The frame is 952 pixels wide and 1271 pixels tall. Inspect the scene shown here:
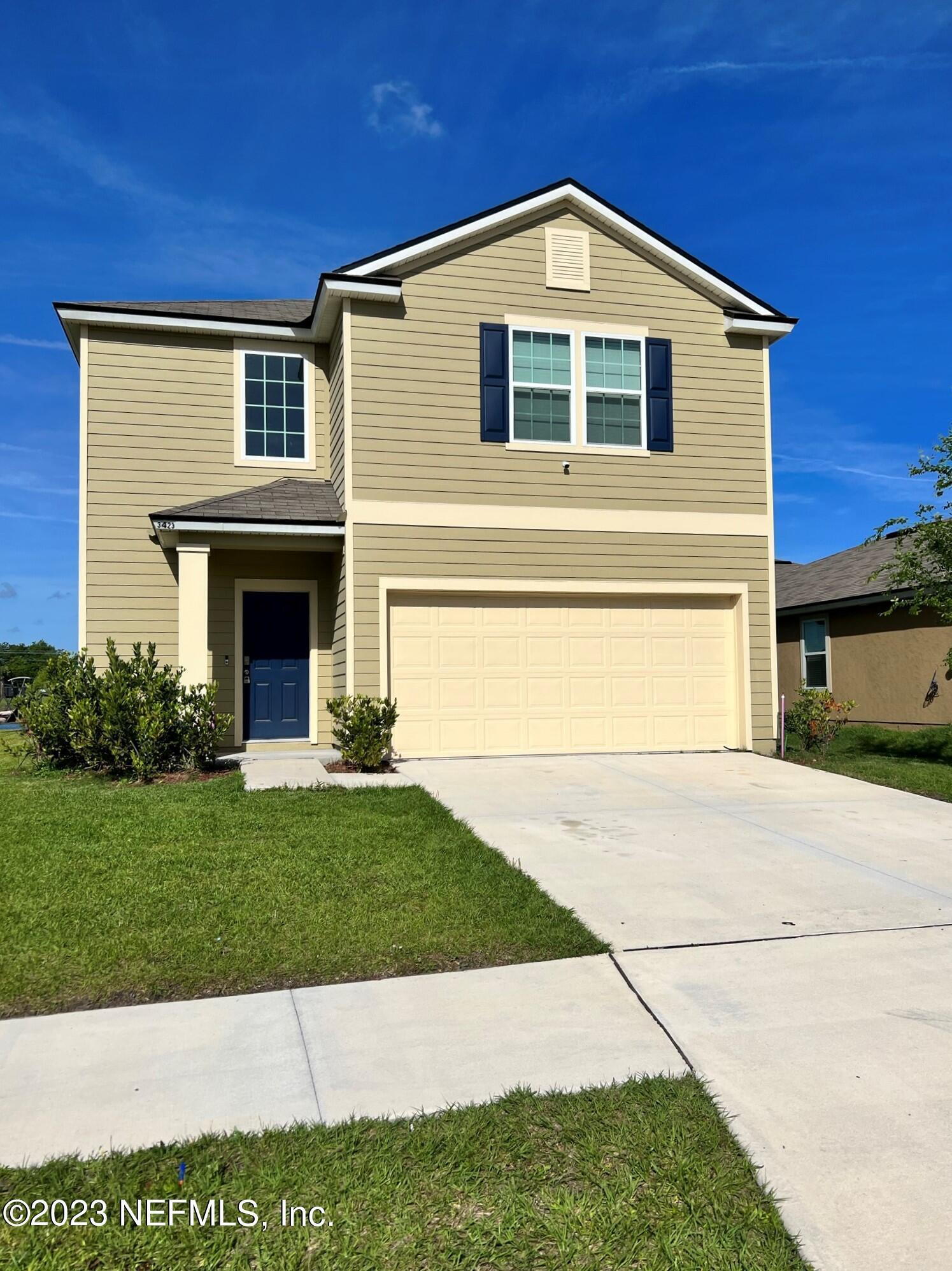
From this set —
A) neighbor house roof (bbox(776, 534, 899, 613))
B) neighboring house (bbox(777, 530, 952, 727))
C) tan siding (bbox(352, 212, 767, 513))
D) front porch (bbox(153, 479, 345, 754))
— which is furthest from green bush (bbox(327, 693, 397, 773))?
neighbor house roof (bbox(776, 534, 899, 613))

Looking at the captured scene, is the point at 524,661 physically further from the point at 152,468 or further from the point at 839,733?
the point at 839,733

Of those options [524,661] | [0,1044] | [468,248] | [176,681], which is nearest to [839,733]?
[524,661]

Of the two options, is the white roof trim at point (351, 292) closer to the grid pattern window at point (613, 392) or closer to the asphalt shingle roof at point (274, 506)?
the asphalt shingle roof at point (274, 506)

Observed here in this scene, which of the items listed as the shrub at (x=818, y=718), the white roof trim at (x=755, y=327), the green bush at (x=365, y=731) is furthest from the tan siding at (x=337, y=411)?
the shrub at (x=818, y=718)

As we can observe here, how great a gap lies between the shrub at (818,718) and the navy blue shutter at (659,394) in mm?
4128

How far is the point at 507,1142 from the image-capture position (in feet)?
9.35

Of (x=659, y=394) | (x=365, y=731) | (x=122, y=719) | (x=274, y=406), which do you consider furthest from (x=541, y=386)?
(x=122, y=719)

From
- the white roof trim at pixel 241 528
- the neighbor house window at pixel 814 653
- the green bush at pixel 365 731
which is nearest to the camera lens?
the green bush at pixel 365 731

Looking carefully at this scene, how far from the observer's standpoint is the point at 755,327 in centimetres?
1265

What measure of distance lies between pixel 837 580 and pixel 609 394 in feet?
30.9

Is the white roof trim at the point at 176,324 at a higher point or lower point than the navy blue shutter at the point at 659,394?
higher

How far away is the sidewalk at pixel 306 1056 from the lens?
9.96ft

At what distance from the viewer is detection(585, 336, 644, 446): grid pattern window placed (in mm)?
12117

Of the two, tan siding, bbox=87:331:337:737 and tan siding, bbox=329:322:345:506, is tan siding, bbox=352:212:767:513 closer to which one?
tan siding, bbox=329:322:345:506
